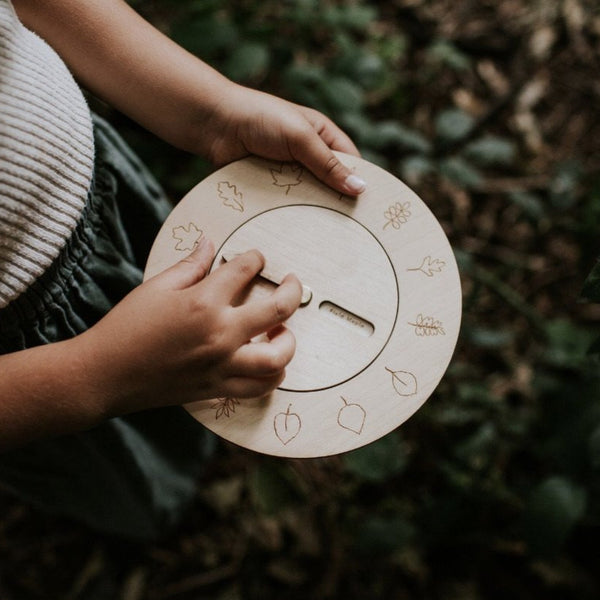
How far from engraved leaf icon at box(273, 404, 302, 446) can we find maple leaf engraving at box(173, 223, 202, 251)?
156 millimetres

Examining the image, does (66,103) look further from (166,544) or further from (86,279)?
(166,544)

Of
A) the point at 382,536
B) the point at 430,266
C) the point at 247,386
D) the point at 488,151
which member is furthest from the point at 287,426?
the point at 488,151

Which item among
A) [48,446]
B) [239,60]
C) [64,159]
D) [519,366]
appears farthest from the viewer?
[519,366]

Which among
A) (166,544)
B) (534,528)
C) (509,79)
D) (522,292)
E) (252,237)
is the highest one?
(509,79)

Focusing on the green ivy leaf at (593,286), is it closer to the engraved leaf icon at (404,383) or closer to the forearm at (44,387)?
the engraved leaf icon at (404,383)

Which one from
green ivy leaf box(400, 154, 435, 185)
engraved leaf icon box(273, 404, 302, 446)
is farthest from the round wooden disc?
green ivy leaf box(400, 154, 435, 185)

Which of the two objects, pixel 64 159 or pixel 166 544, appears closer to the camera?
pixel 64 159

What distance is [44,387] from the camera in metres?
0.38

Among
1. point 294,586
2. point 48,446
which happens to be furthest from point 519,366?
point 48,446

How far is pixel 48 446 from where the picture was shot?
Result: 608 millimetres

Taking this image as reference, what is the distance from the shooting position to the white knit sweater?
379 millimetres

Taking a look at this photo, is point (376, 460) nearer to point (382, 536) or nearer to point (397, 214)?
point (382, 536)

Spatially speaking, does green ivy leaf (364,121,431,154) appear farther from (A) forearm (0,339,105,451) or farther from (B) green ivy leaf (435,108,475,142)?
(A) forearm (0,339,105,451)

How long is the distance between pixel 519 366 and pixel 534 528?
354 mm
